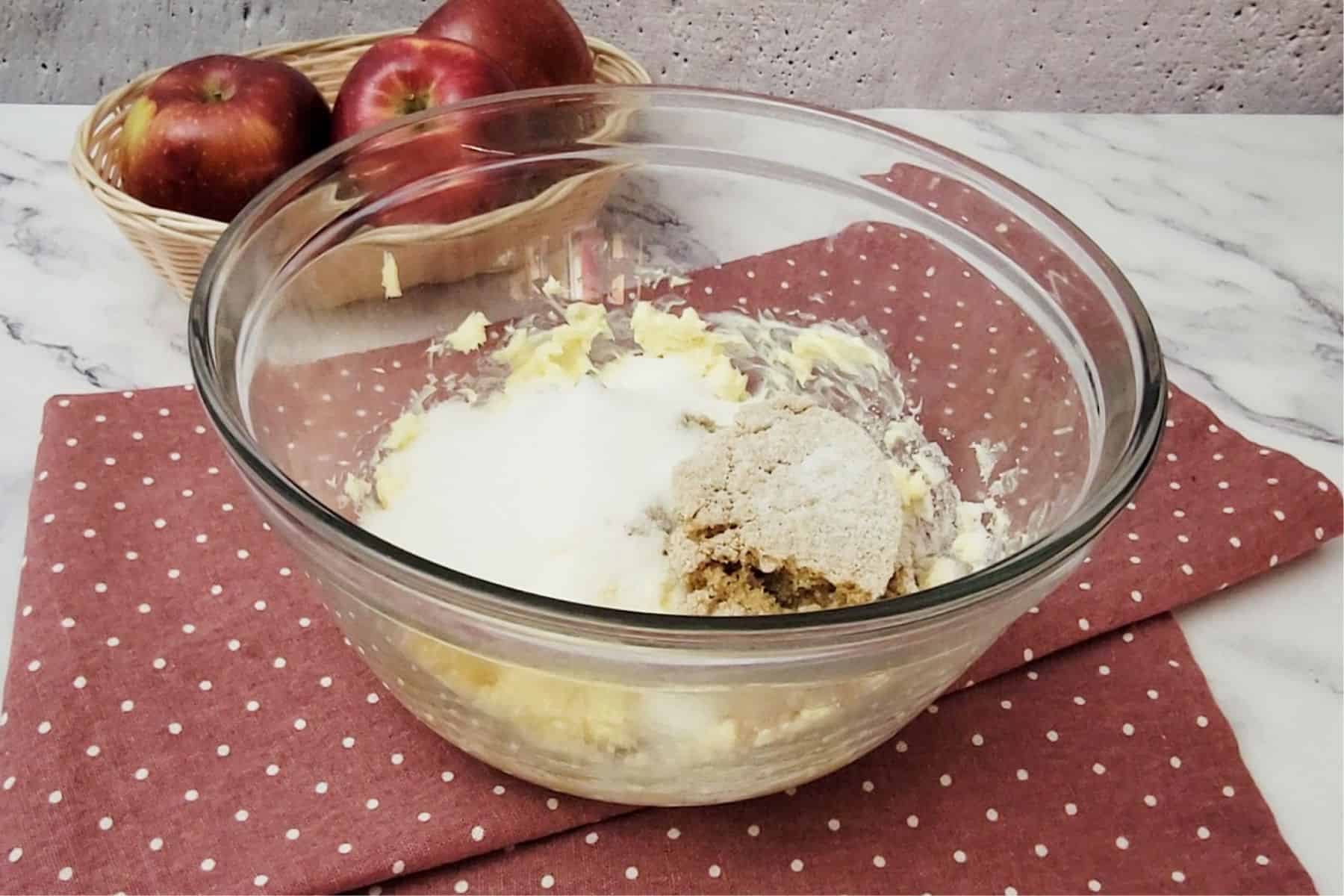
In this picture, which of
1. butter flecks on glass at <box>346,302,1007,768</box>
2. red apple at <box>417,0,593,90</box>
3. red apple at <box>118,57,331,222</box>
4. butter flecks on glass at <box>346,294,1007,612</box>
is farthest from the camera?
red apple at <box>417,0,593,90</box>

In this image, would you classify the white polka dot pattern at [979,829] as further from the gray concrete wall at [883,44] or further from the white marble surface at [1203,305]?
the gray concrete wall at [883,44]

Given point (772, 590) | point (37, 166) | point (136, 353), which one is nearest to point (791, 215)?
point (772, 590)

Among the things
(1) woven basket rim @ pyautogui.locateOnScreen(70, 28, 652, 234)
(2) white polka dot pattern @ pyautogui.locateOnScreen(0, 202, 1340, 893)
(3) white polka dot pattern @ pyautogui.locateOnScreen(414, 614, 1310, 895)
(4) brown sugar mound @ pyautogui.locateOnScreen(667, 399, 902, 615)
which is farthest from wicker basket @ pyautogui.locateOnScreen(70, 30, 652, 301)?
(3) white polka dot pattern @ pyautogui.locateOnScreen(414, 614, 1310, 895)

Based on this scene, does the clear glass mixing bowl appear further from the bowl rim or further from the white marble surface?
the white marble surface

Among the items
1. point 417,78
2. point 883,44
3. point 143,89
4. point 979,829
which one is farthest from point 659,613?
point 883,44

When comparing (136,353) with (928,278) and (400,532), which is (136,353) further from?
(928,278)
